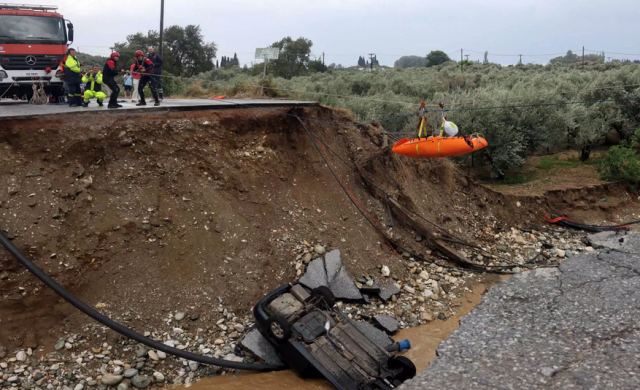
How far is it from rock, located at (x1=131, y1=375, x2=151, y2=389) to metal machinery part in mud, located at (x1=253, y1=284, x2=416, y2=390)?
6.47 ft

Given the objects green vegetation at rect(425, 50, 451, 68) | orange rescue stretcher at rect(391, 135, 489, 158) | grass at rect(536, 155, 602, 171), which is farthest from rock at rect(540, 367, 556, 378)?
green vegetation at rect(425, 50, 451, 68)

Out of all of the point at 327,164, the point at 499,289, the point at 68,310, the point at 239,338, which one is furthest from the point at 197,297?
the point at 499,289

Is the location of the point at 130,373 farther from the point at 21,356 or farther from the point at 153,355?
the point at 21,356

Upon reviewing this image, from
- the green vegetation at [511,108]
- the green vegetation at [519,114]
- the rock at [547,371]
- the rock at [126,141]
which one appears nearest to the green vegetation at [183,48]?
the green vegetation at [511,108]

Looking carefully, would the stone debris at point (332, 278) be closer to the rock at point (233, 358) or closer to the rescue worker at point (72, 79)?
the rock at point (233, 358)

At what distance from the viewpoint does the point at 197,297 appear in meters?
9.88

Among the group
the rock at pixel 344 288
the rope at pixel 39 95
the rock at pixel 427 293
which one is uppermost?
the rope at pixel 39 95

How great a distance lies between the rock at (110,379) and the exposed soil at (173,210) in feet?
3.46

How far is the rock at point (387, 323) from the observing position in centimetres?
1016

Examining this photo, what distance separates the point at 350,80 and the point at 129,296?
2601 cm

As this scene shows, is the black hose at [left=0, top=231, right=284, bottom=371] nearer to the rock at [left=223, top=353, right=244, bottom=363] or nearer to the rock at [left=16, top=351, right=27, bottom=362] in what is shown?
the rock at [left=223, top=353, right=244, bottom=363]

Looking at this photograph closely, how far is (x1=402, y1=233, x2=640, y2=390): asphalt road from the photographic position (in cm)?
811

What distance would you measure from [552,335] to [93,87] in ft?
41.4

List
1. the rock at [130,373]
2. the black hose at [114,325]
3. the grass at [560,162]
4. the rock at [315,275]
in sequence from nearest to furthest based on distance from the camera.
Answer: the black hose at [114,325], the rock at [130,373], the rock at [315,275], the grass at [560,162]
